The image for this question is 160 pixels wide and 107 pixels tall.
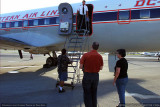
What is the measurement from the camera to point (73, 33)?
9.30 meters

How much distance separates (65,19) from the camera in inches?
376

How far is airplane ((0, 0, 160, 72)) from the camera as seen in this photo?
782 centimetres

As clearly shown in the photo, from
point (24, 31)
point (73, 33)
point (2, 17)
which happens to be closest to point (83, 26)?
A: point (73, 33)

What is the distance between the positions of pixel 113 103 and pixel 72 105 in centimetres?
140

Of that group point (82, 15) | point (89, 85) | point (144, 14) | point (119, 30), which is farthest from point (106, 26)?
point (89, 85)

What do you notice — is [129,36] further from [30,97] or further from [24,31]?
[24,31]

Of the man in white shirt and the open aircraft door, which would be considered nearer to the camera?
the man in white shirt

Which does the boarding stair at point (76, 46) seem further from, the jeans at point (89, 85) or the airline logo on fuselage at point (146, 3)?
the airline logo on fuselage at point (146, 3)

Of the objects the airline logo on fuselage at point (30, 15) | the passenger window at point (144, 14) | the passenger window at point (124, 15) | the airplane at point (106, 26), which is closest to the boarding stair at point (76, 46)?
the airplane at point (106, 26)

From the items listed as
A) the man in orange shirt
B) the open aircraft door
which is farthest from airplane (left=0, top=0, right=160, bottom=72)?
the man in orange shirt

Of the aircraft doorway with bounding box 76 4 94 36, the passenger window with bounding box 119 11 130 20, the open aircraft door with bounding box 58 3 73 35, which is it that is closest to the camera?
the passenger window with bounding box 119 11 130 20

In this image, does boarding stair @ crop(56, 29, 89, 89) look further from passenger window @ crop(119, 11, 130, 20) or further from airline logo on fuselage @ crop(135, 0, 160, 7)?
airline logo on fuselage @ crop(135, 0, 160, 7)

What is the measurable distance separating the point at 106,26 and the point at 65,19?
2733 mm

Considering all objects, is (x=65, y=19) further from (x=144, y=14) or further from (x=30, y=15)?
(x=144, y=14)
